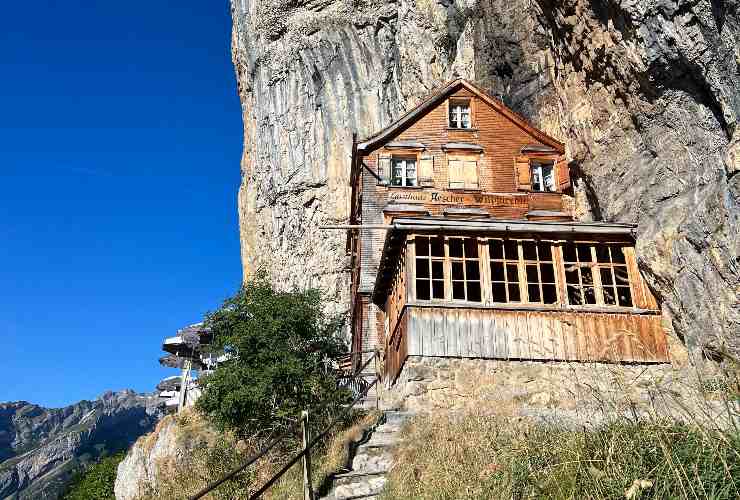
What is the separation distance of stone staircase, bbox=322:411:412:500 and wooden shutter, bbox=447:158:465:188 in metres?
13.3

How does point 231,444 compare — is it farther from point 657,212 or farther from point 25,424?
point 25,424

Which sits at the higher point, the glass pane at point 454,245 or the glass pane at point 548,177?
the glass pane at point 548,177

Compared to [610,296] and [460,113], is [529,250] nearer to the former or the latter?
[610,296]

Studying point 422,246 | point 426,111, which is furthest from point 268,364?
point 426,111

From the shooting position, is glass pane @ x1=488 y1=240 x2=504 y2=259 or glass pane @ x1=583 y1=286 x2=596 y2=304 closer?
glass pane @ x1=488 y1=240 x2=504 y2=259

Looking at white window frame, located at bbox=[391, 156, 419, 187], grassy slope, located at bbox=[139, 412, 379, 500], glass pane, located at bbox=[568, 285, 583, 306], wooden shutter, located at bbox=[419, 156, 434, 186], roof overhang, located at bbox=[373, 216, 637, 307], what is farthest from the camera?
white window frame, located at bbox=[391, 156, 419, 187]

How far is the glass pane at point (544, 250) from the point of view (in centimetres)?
1612

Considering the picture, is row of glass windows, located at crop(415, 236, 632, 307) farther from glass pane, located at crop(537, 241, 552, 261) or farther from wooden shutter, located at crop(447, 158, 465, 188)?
wooden shutter, located at crop(447, 158, 465, 188)

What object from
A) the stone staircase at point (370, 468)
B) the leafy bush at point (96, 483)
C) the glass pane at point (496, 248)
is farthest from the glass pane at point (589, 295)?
the leafy bush at point (96, 483)

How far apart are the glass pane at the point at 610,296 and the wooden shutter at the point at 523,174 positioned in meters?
8.00

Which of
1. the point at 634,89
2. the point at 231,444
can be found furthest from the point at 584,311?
the point at 231,444

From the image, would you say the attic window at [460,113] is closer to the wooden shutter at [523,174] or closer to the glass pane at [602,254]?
the wooden shutter at [523,174]

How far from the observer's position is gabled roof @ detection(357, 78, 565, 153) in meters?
24.7

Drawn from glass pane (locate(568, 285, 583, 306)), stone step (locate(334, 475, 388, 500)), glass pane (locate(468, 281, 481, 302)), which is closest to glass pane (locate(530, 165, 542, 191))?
glass pane (locate(468, 281, 481, 302))
